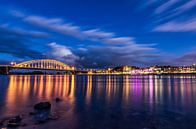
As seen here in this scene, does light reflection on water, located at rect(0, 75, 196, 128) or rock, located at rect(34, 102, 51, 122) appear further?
light reflection on water, located at rect(0, 75, 196, 128)

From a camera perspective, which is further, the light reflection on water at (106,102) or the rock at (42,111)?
the light reflection on water at (106,102)

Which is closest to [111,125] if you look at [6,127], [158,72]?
[6,127]

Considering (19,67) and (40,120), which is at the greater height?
(19,67)

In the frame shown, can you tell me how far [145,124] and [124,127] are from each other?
62.6 inches

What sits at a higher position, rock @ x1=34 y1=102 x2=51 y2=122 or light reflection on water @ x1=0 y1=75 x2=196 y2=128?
rock @ x1=34 y1=102 x2=51 y2=122

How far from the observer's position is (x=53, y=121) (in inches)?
509

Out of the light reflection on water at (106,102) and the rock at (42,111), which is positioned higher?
the rock at (42,111)

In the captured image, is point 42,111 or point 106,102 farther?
point 106,102

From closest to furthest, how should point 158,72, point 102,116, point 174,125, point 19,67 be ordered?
point 174,125, point 102,116, point 19,67, point 158,72

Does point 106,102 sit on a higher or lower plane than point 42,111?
lower

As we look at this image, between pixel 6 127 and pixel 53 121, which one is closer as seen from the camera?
pixel 6 127

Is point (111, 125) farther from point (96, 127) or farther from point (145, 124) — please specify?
point (145, 124)

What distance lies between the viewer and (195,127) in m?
11.8

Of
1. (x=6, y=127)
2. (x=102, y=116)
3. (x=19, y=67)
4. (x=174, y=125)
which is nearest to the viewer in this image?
(x=6, y=127)
